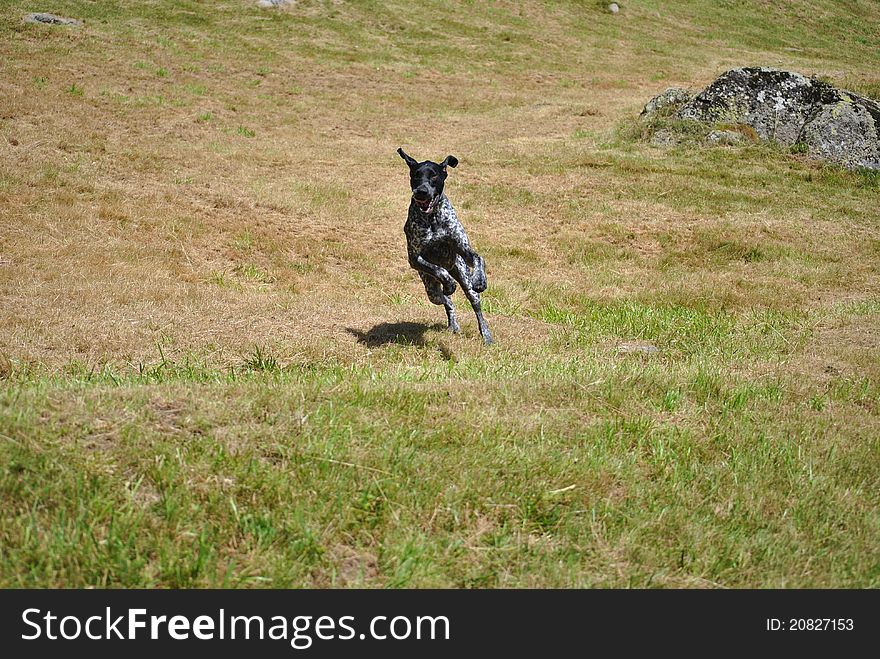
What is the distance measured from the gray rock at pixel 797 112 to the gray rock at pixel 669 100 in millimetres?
572

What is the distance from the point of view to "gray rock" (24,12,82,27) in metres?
30.0

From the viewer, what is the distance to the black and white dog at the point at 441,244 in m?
8.23

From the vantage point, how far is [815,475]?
16.5ft

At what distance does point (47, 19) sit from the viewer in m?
30.5

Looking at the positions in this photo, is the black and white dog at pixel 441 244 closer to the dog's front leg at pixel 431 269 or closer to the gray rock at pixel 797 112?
the dog's front leg at pixel 431 269

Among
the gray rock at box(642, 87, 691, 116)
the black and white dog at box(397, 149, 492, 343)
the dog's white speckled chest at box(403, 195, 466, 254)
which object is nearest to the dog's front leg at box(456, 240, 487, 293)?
the black and white dog at box(397, 149, 492, 343)

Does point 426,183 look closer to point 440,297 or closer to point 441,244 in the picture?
point 441,244

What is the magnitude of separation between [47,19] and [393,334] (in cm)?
3009

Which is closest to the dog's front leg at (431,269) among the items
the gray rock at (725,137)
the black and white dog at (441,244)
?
the black and white dog at (441,244)

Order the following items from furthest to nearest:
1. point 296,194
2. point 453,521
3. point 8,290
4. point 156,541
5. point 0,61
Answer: point 0,61 → point 296,194 → point 8,290 → point 453,521 → point 156,541

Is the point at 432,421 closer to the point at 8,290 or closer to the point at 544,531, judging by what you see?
the point at 544,531

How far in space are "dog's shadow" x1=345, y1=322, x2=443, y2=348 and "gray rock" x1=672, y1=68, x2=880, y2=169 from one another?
17292 millimetres
